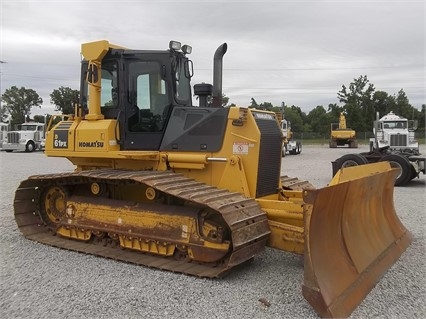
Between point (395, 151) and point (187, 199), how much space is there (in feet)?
52.2

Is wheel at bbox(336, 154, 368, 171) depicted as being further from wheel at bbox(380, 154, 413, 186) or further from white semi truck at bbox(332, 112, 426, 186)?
wheel at bbox(380, 154, 413, 186)

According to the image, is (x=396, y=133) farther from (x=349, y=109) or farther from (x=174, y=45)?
(x=349, y=109)

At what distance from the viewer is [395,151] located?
1920cm

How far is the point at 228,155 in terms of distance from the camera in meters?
6.32

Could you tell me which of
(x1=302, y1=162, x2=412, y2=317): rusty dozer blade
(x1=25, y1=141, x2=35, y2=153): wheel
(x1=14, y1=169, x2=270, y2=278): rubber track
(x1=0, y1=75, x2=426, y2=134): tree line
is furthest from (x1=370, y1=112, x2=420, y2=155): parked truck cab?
(x1=0, y1=75, x2=426, y2=134): tree line

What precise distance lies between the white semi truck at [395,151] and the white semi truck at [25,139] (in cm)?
2579

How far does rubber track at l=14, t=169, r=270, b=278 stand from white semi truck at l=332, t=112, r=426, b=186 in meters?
8.83

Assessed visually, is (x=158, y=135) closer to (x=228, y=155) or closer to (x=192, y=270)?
(x=228, y=155)

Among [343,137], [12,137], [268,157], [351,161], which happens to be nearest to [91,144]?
[268,157]

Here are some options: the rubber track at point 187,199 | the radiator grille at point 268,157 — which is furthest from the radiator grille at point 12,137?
the radiator grille at point 268,157

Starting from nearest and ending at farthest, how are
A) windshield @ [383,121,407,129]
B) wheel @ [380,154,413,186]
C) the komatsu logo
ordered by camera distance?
the komatsu logo, wheel @ [380,154,413,186], windshield @ [383,121,407,129]

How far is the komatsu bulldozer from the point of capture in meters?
5.20

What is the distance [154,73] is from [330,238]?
354 cm

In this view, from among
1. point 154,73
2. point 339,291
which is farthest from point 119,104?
point 339,291
